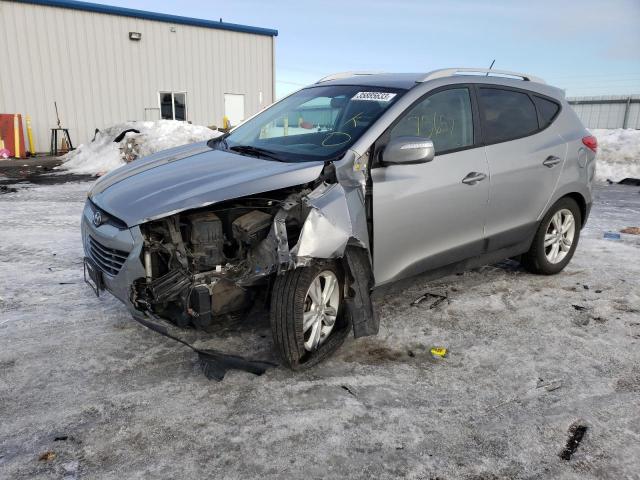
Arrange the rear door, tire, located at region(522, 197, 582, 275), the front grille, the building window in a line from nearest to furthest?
the front grille < the rear door < tire, located at region(522, 197, 582, 275) < the building window

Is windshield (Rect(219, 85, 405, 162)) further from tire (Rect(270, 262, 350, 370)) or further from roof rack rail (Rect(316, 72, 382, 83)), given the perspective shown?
tire (Rect(270, 262, 350, 370))

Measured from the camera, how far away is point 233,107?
70.3 feet

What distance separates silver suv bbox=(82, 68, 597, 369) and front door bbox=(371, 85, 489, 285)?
1 cm

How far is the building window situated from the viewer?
1972 cm

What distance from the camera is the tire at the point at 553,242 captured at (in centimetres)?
462

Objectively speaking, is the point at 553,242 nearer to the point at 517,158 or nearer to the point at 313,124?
the point at 517,158

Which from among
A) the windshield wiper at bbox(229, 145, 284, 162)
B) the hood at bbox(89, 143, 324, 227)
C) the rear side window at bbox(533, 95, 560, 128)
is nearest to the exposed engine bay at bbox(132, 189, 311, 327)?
the hood at bbox(89, 143, 324, 227)

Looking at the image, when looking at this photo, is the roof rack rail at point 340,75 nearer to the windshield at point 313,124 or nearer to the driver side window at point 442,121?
the windshield at point 313,124

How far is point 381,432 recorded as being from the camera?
254cm

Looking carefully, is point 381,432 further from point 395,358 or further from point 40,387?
point 40,387

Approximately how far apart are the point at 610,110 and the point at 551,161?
60.8 ft

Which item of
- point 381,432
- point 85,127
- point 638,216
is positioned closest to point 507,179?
point 381,432

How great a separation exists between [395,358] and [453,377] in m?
0.40

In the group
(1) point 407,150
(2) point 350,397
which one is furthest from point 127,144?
(2) point 350,397
